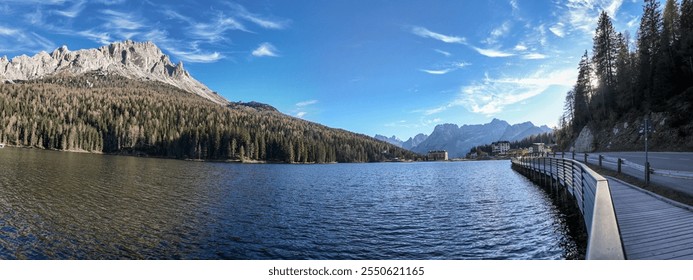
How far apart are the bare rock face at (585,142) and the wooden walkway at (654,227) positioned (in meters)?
66.1

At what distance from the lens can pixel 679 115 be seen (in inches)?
1791

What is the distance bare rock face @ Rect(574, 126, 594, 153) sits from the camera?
70875 millimetres

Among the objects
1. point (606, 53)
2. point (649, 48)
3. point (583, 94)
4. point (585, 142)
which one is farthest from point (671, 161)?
point (583, 94)

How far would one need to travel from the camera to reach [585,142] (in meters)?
74.7

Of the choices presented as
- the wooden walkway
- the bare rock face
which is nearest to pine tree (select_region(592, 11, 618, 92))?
the bare rock face

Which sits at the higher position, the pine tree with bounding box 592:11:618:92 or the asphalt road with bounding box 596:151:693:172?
the pine tree with bounding box 592:11:618:92

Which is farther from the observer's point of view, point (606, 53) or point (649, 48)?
point (606, 53)

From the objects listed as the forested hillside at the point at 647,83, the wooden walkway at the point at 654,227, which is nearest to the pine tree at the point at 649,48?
the forested hillside at the point at 647,83

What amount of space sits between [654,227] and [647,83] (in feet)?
208

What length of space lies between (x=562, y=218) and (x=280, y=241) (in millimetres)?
16388

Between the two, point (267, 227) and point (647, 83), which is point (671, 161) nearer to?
point (267, 227)

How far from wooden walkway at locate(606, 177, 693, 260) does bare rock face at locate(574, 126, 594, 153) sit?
217 feet

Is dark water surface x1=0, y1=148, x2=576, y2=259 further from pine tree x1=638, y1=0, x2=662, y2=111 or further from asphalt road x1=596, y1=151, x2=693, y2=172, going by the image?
pine tree x1=638, y1=0, x2=662, y2=111
